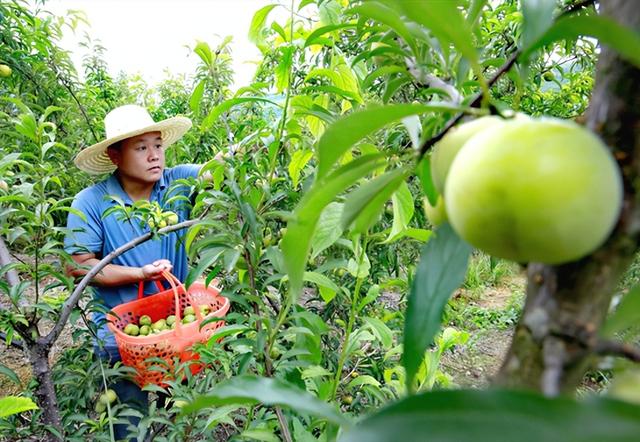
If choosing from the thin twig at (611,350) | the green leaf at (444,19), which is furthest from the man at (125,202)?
the thin twig at (611,350)

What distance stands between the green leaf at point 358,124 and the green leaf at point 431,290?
91mm

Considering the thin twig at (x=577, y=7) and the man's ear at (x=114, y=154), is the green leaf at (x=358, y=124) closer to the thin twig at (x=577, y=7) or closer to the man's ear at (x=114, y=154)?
the thin twig at (x=577, y=7)

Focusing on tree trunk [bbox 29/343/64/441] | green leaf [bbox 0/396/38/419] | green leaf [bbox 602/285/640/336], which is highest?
green leaf [bbox 602/285/640/336]

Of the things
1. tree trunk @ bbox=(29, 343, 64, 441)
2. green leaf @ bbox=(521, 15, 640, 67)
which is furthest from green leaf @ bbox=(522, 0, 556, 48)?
tree trunk @ bbox=(29, 343, 64, 441)

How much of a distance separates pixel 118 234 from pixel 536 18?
6.38ft

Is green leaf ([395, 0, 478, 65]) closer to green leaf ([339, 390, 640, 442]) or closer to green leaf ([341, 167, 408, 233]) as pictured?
green leaf ([341, 167, 408, 233])

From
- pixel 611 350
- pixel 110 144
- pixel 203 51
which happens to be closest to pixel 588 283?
pixel 611 350

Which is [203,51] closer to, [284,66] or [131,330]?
[284,66]

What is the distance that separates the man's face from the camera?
2.03m

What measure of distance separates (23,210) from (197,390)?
643mm

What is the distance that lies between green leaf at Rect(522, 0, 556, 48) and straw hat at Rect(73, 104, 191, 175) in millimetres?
1905

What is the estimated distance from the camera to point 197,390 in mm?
1245

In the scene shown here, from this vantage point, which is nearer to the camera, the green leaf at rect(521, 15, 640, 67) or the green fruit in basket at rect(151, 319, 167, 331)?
the green leaf at rect(521, 15, 640, 67)

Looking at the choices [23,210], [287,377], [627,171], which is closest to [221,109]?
[287,377]
